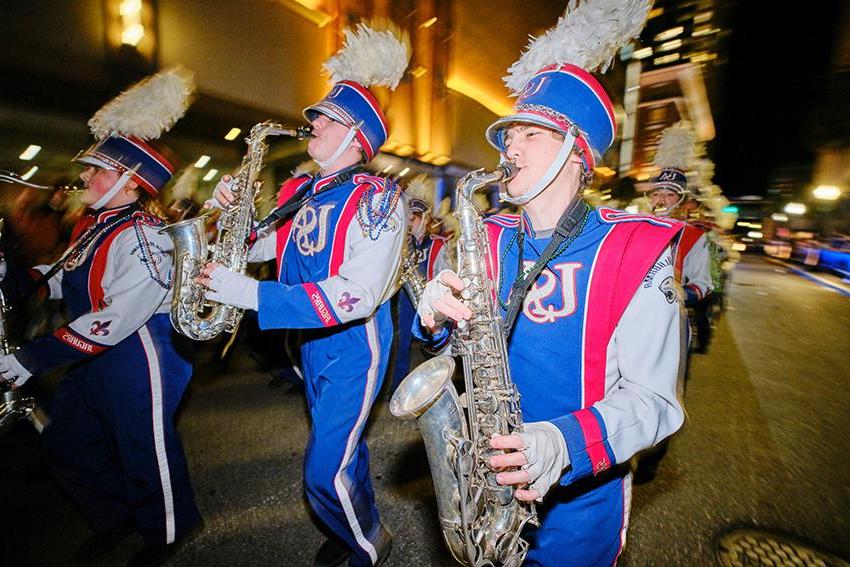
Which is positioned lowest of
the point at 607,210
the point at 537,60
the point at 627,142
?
the point at 607,210

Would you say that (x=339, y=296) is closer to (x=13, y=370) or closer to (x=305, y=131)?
(x=305, y=131)

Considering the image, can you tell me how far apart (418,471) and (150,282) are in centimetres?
280

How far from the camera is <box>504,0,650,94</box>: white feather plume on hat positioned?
1.81m

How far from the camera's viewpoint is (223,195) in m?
2.89

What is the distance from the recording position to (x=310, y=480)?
2.42m

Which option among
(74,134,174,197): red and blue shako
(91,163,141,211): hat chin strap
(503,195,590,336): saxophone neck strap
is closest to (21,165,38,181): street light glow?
(74,134,174,197): red and blue shako

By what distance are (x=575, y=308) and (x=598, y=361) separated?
21 centimetres

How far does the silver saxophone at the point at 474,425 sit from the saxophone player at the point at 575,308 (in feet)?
0.40

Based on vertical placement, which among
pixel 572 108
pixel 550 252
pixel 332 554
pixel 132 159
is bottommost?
pixel 332 554

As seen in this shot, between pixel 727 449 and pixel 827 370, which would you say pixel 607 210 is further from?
pixel 827 370

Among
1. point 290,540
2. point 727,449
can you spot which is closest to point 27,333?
point 290,540

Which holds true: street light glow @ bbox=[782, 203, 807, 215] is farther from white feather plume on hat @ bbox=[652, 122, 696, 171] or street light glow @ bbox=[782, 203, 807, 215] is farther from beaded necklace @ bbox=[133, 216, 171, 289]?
beaded necklace @ bbox=[133, 216, 171, 289]

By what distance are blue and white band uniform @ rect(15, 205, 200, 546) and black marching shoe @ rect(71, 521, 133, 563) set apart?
0.11 metres

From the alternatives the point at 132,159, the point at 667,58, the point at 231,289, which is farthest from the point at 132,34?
the point at 667,58
